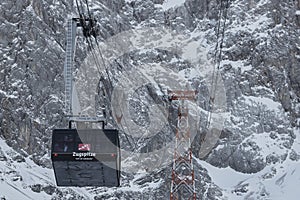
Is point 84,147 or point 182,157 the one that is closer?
point 84,147

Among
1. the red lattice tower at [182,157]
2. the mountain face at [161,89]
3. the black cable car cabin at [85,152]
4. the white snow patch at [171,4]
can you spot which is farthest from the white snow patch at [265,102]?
the black cable car cabin at [85,152]

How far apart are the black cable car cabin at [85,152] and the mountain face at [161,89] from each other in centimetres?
4944

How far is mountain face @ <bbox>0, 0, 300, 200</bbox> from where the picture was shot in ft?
259

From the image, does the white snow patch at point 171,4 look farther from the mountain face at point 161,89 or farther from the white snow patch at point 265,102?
the white snow patch at point 265,102

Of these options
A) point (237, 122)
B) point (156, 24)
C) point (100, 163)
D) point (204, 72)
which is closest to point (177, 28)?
point (156, 24)

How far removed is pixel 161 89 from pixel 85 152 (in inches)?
2584

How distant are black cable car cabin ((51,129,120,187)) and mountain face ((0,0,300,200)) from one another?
49437mm

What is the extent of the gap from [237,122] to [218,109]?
4.20 metres

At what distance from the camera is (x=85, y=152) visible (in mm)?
24891

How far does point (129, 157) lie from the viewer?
8319 centimetres

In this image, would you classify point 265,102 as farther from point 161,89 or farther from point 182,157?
point 182,157

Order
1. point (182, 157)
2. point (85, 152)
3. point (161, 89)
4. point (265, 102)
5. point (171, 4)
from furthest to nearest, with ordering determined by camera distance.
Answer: point (171, 4) → point (161, 89) → point (265, 102) → point (182, 157) → point (85, 152)

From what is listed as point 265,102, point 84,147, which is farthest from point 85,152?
point 265,102

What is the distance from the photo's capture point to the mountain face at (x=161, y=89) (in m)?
78.9
